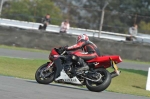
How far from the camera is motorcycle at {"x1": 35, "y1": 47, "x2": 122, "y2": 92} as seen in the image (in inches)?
517

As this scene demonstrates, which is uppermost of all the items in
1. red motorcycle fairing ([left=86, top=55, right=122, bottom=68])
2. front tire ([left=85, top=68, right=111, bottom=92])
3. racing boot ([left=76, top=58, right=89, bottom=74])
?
red motorcycle fairing ([left=86, top=55, right=122, bottom=68])

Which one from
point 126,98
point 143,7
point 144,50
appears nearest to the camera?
point 126,98

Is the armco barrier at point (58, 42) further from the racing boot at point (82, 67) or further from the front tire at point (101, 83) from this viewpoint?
the front tire at point (101, 83)

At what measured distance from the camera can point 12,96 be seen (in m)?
10.1

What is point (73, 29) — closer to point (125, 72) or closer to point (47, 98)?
point (125, 72)

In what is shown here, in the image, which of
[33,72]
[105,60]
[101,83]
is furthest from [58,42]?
[101,83]

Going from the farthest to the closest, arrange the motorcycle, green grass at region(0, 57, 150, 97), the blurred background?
the blurred background → green grass at region(0, 57, 150, 97) → the motorcycle

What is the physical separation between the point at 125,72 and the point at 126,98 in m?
8.71

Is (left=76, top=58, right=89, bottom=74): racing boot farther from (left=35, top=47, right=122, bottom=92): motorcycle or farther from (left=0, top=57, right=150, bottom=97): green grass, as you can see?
(left=0, top=57, right=150, bottom=97): green grass

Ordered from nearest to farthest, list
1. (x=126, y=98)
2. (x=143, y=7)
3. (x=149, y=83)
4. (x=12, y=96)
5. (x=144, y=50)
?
(x=12, y=96) → (x=126, y=98) → (x=149, y=83) → (x=144, y=50) → (x=143, y=7)

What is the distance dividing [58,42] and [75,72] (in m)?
15.4

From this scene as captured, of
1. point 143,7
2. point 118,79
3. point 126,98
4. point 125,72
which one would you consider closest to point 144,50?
point 125,72

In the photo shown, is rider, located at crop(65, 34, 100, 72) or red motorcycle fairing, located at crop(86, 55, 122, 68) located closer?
red motorcycle fairing, located at crop(86, 55, 122, 68)

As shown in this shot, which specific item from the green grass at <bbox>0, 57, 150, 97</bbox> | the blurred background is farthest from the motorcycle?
the blurred background
